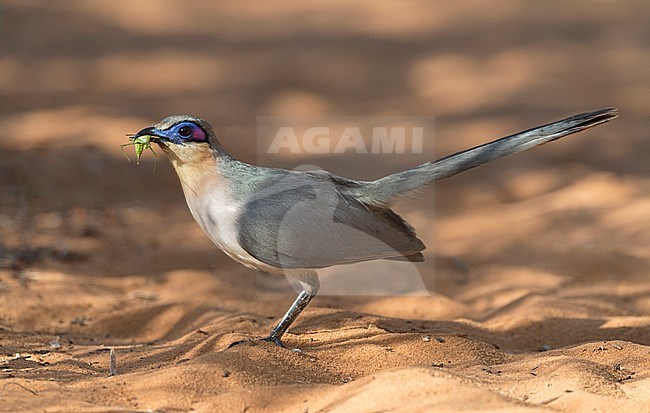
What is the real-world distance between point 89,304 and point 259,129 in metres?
6.16

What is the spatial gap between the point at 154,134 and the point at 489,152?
6.08 ft

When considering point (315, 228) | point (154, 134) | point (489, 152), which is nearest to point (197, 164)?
point (154, 134)

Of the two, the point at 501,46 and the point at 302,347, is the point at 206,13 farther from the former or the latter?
the point at 302,347

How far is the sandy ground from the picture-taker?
362cm

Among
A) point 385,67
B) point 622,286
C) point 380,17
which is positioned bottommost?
point 622,286

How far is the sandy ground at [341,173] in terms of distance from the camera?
142 inches

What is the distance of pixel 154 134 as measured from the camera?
442 centimetres

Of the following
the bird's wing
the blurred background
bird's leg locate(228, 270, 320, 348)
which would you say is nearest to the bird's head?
the bird's wing

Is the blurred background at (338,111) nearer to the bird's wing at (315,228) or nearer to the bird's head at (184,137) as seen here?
the bird's wing at (315,228)

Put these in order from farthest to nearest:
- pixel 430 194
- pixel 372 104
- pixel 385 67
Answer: pixel 385 67 → pixel 372 104 → pixel 430 194

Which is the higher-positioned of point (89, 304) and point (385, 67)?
point (385, 67)

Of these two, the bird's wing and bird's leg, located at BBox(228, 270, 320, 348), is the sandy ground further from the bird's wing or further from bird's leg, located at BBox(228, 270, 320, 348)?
the bird's wing

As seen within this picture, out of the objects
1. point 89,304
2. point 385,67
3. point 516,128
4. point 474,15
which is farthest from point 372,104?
point 89,304

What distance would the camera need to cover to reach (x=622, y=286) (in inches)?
269
